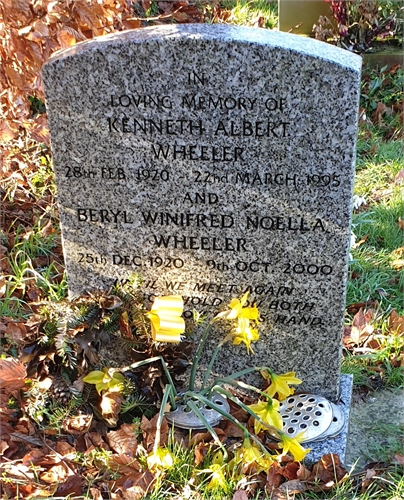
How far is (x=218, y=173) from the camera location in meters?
2.34

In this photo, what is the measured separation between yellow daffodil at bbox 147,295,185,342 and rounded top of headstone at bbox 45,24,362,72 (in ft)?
2.96

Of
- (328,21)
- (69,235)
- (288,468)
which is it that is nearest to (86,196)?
(69,235)

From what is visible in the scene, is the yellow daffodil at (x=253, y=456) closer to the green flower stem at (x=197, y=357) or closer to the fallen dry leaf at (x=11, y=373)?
the green flower stem at (x=197, y=357)

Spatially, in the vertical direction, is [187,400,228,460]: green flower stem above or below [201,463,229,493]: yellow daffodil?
above

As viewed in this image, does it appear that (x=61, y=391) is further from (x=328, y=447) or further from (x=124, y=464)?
(x=328, y=447)

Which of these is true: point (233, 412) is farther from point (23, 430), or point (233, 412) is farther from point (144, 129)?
point (144, 129)

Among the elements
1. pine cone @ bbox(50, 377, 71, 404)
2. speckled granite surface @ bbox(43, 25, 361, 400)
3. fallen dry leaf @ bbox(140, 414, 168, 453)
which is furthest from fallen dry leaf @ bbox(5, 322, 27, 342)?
fallen dry leaf @ bbox(140, 414, 168, 453)

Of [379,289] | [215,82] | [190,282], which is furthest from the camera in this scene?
[379,289]

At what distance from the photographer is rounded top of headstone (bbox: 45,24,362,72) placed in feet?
6.97

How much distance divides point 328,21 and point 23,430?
490 centimetres

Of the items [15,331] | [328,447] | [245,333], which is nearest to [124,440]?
[245,333]

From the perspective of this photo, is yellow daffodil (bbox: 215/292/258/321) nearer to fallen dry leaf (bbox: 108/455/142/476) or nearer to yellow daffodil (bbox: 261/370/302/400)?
yellow daffodil (bbox: 261/370/302/400)

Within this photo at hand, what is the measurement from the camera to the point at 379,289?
335cm

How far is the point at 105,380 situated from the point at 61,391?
183 mm
